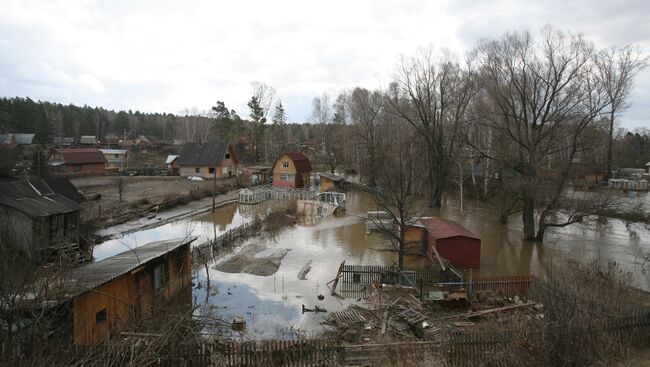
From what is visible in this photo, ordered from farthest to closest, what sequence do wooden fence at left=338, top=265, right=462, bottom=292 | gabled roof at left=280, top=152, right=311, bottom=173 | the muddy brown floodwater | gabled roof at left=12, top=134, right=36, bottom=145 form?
1. gabled roof at left=12, top=134, right=36, bottom=145
2. gabled roof at left=280, top=152, right=311, bottom=173
3. wooden fence at left=338, top=265, right=462, bottom=292
4. the muddy brown floodwater

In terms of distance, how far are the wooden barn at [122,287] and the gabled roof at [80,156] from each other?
5019cm

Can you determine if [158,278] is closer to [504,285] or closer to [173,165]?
[504,285]

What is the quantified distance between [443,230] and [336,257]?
20.2ft

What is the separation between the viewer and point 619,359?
9.67m

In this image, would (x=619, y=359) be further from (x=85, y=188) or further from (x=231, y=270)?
(x=85, y=188)

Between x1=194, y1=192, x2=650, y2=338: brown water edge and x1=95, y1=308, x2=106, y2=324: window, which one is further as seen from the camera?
x1=194, y1=192, x2=650, y2=338: brown water edge

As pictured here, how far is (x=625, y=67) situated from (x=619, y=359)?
47.1 meters

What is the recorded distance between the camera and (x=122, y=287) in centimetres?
1260

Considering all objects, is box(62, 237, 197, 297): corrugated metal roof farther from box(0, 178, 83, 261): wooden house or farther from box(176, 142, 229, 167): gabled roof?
box(176, 142, 229, 167): gabled roof

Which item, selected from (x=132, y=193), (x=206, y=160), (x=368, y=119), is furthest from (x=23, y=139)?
(x=368, y=119)

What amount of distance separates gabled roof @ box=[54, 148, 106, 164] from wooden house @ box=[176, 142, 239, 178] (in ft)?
41.6

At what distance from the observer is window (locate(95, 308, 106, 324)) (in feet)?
37.5

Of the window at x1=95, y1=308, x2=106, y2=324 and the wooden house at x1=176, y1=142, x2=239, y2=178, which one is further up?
the wooden house at x1=176, y1=142, x2=239, y2=178

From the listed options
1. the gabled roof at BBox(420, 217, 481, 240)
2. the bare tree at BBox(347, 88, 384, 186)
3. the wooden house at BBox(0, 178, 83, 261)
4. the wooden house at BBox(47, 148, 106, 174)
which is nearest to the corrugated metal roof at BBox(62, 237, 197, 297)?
the wooden house at BBox(0, 178, 83, 261)
